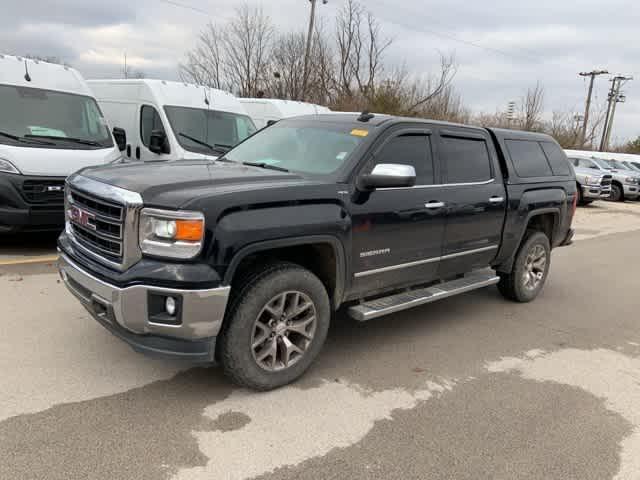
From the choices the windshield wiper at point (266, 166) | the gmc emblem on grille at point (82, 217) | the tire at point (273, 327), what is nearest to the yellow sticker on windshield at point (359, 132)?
the windshield wiper at point (266, 166)

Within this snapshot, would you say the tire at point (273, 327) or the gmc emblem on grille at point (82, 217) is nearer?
the tire at point (273, 327)

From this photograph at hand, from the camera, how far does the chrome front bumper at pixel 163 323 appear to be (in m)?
3.02

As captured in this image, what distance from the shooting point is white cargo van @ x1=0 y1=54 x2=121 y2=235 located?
632cm

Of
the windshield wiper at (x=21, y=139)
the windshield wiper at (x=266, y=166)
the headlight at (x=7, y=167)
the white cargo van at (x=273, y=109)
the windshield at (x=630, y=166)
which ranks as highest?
the white cargo van at (x=273, y=109)

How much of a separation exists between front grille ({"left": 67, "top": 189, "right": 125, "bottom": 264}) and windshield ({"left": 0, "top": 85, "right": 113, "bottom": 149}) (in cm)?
371

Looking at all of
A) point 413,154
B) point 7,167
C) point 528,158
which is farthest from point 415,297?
point 7,167

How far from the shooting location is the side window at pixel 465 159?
15.5ft

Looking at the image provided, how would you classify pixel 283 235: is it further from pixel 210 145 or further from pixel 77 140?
pixel 210 145

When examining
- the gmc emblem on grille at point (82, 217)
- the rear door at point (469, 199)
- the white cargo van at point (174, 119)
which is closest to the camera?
the gmc emblem on grille at point (82, 217)

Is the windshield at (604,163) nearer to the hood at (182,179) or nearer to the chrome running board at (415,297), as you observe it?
the chrome running board at (415,297)

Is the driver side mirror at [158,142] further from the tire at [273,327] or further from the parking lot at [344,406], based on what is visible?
the tire at [273,327]

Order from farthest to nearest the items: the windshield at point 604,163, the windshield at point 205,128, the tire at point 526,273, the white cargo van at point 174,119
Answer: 1. the windshield at point 604,163
2. the windshield at point 205,128
3. the white cargo van at point 174,119
4. the tire at point 526,273

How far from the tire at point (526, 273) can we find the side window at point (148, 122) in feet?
20.4

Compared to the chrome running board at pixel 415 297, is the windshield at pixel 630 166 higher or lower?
higher
